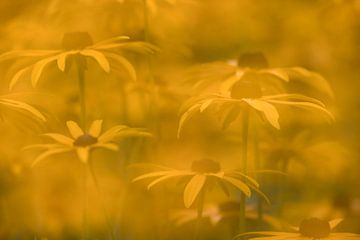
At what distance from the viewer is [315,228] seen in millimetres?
884

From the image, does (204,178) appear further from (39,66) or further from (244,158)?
(39,66)

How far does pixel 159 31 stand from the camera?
3.73 ft

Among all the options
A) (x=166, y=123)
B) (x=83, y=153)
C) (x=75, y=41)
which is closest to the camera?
(x=83, y=153)

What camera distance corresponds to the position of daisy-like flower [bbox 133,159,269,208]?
0.88 metres

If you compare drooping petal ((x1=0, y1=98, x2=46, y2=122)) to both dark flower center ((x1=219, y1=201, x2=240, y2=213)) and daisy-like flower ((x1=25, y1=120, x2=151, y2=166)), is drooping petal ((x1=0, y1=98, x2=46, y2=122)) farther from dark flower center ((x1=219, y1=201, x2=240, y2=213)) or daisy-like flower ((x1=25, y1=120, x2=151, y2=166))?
dark flower center ((x1=219, y1=201, x2=240, y2=213))

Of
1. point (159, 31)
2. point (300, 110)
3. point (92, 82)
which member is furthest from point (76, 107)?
point (300, 110)

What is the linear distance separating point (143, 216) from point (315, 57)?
1.26 feet

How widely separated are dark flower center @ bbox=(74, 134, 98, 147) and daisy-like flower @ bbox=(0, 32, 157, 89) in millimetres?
88

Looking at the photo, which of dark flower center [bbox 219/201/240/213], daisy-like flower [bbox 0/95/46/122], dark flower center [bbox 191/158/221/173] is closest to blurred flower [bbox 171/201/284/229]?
dark flower center [bbox 219/201/240/213]

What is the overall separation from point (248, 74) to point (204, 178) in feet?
0.65

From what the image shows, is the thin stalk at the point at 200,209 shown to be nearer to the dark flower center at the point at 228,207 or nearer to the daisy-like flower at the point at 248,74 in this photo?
the dark flower center at the point at 228,207

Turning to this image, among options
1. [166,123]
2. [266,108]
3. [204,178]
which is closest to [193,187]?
[204,178]

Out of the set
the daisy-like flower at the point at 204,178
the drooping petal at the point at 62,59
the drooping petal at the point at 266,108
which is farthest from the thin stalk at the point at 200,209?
the drooping petal at the point at 62,59

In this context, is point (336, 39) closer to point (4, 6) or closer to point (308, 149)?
point (308, 149)
